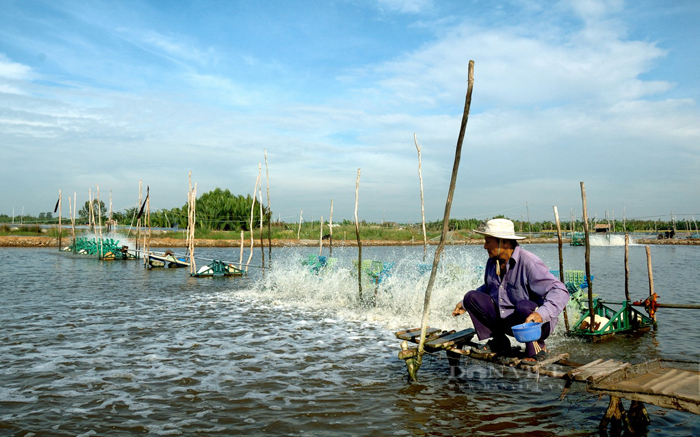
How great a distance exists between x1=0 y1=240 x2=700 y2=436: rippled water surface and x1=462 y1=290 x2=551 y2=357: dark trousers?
0.77m

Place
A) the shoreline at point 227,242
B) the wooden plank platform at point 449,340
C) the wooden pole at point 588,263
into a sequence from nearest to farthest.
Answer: the wooden plank platform at point 449,340 < the wooden pole at point 588,263 < the shoreline at point 227,242

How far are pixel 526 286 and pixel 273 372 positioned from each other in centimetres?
369

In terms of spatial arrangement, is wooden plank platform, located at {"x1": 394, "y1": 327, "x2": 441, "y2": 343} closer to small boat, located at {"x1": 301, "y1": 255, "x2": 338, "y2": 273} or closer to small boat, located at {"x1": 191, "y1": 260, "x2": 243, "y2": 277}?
small boat, located at {"x1": 301, "y1": 255, "x2": 338, "y2": 273}

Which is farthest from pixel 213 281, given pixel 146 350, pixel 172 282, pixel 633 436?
pixel 633 436

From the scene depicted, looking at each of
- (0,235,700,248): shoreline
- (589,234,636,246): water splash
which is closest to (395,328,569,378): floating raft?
(0,235,700,248): shoreline

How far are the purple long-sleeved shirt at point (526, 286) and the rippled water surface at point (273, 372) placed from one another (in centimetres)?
119

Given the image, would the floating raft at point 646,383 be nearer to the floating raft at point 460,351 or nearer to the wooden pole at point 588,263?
the floating raft at point 460,351

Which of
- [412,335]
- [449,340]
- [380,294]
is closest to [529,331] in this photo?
[449,340]

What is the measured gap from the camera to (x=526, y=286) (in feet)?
17.4

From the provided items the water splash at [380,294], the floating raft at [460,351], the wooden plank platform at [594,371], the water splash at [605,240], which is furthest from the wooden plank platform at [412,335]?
the water splash at [605,240]

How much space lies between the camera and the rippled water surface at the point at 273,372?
5.02 meters

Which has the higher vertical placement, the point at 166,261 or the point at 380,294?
the point at 166,261

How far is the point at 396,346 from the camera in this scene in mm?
8648

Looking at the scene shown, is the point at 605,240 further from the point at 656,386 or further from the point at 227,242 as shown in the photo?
the point at 656,386
